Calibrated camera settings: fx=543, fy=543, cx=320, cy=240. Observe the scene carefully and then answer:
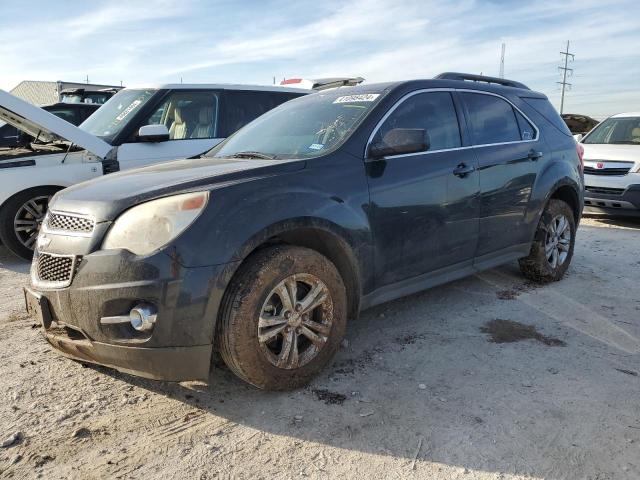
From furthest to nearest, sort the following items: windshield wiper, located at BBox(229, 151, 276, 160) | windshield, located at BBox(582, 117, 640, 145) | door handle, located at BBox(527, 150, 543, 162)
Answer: windshield, located at BBox(582, 117, 640, 145)
door handle, located at BBox(527, 150, 543, 162)
windshield wiper, located at BBox(229, 151, 276, 160)

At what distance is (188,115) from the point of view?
6.70m

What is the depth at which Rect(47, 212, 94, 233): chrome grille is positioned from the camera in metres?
2.76

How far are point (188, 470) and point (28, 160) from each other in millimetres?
4766

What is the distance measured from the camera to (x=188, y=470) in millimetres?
2357

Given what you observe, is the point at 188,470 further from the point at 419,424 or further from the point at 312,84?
the point at 312,84

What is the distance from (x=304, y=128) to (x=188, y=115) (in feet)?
11.1

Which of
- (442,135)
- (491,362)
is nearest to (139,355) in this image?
(491,362)

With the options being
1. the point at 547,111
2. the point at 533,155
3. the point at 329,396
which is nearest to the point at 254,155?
the point at 329,396

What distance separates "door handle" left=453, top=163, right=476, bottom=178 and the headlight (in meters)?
1.96

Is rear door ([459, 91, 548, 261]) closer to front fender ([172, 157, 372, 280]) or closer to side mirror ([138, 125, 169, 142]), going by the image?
front fender ([172, 157, 372, 280])

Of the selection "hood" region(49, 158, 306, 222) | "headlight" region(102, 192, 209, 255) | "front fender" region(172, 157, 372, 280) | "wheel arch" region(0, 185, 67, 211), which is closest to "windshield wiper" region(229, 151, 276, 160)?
"hood" region(49, 158, 306, 222)

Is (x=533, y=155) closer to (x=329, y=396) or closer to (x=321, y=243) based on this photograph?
(x=321, y=243)

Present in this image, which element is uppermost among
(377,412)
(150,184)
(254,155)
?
(254,155)

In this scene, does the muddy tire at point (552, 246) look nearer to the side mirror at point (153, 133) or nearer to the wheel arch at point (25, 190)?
the side mirror at point (153, 133)
